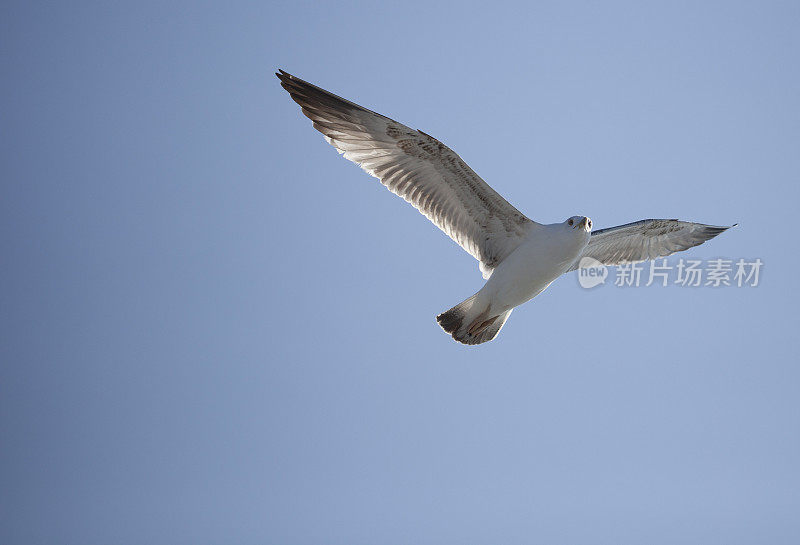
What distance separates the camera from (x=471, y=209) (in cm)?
1112

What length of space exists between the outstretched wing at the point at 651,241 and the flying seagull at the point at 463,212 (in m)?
0.62

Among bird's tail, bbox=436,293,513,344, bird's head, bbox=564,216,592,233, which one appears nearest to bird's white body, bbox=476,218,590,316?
bird's head, bbox=564,216,592,233

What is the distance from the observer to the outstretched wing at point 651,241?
477 inches

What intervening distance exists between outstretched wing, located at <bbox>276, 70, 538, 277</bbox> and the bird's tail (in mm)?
614

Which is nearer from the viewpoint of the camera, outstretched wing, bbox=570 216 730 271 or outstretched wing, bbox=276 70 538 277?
outstretched wing, bbox=276 70 538 277

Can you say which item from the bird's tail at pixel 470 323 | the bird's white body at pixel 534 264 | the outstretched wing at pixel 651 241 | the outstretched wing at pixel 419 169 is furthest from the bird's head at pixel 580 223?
the outstretched wing at pixel 651 241

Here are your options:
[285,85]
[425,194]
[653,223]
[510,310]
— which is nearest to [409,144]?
[425,194]

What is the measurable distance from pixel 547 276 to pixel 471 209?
104cm

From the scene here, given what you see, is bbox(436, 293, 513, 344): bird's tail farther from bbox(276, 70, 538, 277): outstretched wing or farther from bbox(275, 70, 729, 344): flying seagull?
bbox(276, 70, 538, 277): outstretched wing

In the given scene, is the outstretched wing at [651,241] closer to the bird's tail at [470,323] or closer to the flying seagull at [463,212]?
the flying seagull at [463,212]

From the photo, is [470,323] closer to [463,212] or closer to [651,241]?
[463,212]

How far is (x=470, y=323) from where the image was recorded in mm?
11406

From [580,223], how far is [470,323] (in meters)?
1.67

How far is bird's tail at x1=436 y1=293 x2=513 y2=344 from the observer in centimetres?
1135
